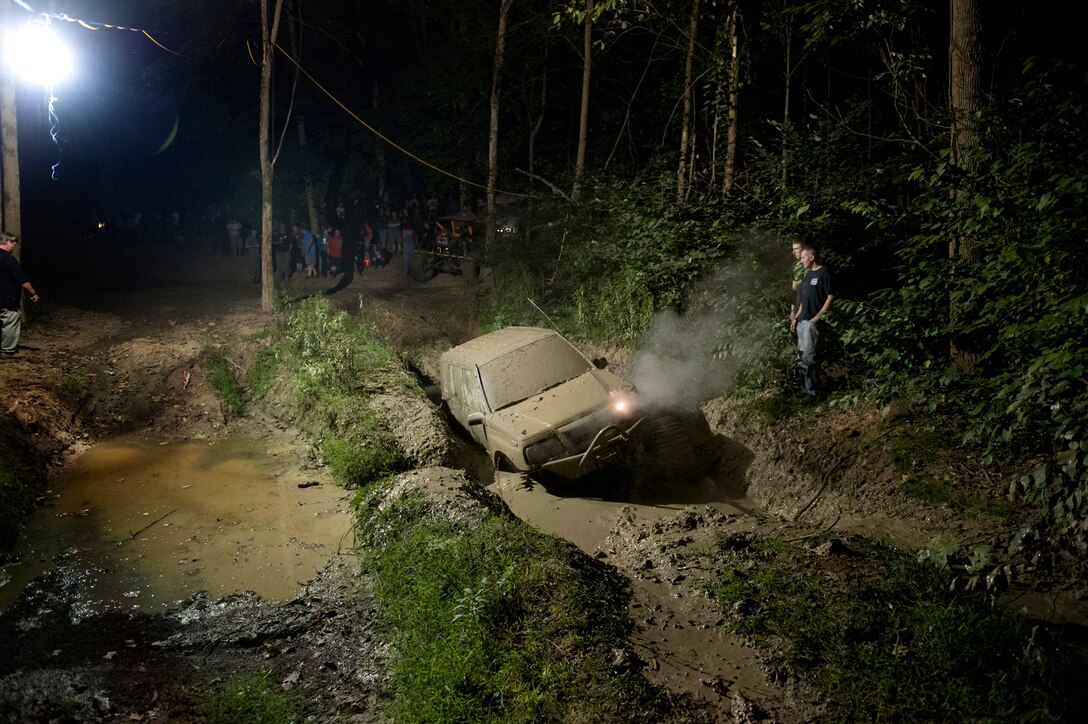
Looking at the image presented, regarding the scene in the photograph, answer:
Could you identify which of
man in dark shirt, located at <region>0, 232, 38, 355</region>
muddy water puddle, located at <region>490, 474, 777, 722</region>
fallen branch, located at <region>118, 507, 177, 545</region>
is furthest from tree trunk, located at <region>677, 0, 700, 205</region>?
man in dark shirt, located at <region>0, 232, 38, 355</region>

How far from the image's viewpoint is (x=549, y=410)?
807cm

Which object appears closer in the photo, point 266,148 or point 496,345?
point 496,345

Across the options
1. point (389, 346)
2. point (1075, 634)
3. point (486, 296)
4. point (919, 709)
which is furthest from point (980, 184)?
point (486, 296)

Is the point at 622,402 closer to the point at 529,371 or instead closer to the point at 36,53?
the point at 529,371

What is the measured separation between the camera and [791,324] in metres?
8.41

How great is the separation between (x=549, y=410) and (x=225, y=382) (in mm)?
7074

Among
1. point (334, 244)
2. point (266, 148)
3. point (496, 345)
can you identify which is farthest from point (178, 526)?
point (334, 244)

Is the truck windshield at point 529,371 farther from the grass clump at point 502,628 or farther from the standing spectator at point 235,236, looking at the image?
the standing spectator at point 235,236

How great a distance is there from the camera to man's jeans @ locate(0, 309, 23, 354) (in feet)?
36.1

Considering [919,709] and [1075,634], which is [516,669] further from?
[1075,634]

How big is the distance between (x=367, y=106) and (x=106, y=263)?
12.2m

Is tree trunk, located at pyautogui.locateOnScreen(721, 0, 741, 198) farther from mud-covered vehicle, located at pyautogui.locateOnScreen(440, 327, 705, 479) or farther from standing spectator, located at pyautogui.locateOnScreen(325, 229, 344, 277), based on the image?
standing spectator, located at pyautogui.locateOnScreen(325, 229, 344, 277)

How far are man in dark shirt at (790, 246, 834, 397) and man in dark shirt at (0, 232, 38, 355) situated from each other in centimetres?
1128

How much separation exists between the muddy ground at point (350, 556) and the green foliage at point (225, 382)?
176 mm
